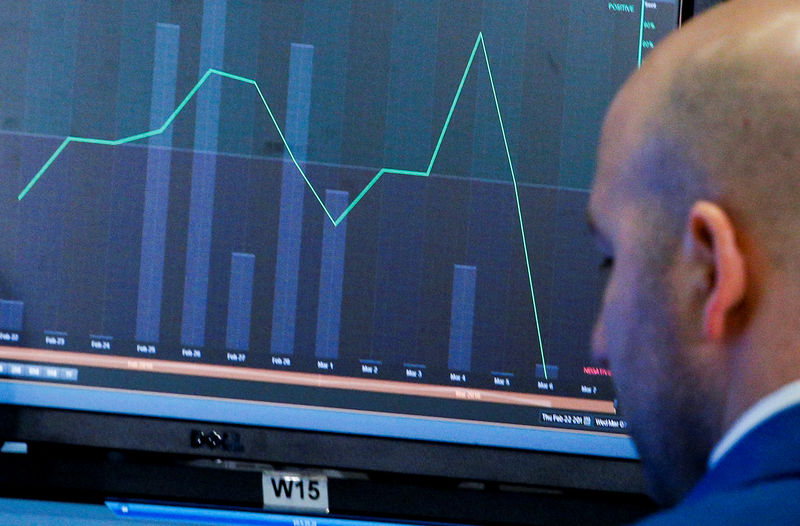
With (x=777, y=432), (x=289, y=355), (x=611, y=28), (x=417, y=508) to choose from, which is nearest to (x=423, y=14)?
(x=611, y=28)

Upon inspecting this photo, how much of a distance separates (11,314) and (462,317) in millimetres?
395

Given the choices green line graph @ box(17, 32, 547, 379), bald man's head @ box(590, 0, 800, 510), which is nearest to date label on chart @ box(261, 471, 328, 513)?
green line graph @ box(17, 32, 547, 379)

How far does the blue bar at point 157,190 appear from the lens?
0.92 m

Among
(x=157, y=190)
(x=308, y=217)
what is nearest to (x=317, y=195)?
(x=308, y=217)

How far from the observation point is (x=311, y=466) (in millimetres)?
930

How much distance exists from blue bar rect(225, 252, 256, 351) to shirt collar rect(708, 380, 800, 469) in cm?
49

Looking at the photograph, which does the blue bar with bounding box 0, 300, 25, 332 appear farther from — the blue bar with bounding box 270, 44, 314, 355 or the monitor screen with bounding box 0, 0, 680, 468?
the blue bar with bounding box 270, 44, 314, 355

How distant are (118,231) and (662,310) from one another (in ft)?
1.70

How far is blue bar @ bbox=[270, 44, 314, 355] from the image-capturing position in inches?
36.5

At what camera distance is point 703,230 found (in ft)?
1.77

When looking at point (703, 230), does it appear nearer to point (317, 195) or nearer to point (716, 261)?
point (716, 261)

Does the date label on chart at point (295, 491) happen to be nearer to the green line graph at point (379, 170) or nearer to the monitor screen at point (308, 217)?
the monitor screen at point (308, 217)

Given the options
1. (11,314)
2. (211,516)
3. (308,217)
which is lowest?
(211,516)

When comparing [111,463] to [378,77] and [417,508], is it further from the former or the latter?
[378,77]
